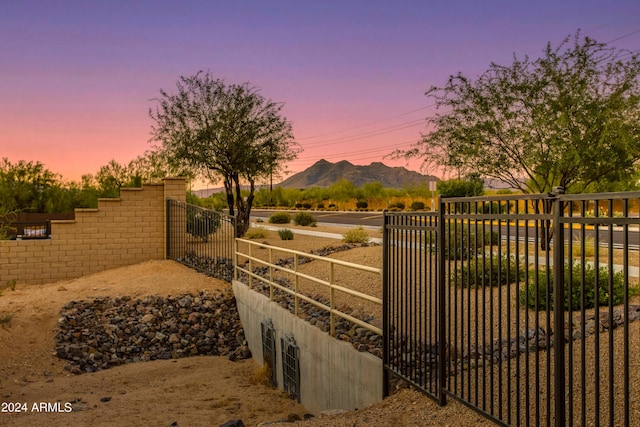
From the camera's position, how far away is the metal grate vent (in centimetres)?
1052

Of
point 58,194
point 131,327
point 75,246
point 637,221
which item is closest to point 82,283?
point 75,246

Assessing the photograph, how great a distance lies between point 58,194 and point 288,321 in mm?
23772

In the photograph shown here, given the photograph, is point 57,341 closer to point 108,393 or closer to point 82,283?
point 108,393

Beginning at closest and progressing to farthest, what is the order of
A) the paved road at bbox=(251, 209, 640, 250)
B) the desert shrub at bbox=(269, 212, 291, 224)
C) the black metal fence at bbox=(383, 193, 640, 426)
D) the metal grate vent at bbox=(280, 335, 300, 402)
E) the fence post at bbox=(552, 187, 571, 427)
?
the black metal fence at bbox=(383, 193, 640, 426), the fence post at bbox=(552, 187, 571, 427), the metal grate vent at bbox=(280, 335, 300, 402), the paved road at bbox=(251, 209, 640, 250), the desert shrub at bbox=(269, 212, 291, 224)

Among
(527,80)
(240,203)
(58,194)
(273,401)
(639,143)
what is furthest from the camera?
(58,194)

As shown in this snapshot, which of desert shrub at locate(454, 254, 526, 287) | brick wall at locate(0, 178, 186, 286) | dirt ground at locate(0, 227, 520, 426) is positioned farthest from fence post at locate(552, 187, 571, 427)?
brick wall at locate(0, 178, 186, 286)

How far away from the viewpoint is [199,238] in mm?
20859

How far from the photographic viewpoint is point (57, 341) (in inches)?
534

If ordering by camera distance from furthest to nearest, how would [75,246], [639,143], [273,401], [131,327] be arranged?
[75,246]
[639,143]
[131,327]
[273,401]

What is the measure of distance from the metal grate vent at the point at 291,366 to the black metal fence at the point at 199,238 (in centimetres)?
704

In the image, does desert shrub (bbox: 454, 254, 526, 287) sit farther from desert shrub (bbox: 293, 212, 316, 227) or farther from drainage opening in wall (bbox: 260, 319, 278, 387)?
desert shrub (bbox: 293, 212, 316, 227)

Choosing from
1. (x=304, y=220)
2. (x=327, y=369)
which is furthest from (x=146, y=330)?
(x=304, y=220)

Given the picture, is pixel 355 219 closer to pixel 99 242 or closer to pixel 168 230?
pixel 168 230

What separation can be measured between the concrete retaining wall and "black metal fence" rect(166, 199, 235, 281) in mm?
6016
